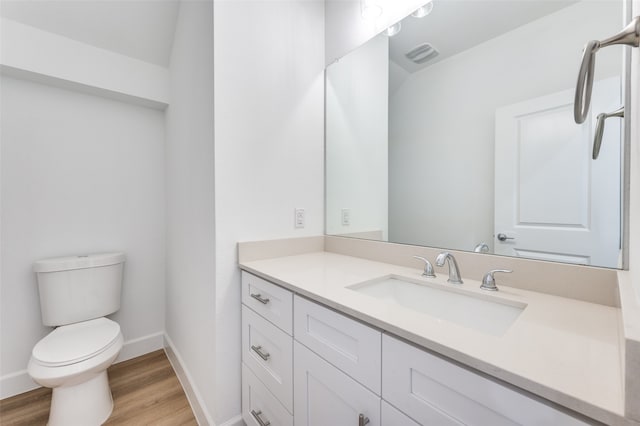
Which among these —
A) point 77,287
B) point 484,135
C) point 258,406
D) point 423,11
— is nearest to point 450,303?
point 484,135

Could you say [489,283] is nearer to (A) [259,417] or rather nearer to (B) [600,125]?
(B) [600,125]

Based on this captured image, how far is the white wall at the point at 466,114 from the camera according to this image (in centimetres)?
82

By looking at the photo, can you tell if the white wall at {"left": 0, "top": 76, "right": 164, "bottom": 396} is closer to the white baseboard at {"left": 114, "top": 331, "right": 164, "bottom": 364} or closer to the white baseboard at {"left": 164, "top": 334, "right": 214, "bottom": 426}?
the white baseboard at {"left": 114, "top": 331, "right": 164, "bottom": 364}

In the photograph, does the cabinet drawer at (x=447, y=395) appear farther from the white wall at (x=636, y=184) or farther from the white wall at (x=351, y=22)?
the white wall at (x=351, y=22)

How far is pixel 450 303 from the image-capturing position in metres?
0.90

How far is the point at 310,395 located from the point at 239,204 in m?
0.83

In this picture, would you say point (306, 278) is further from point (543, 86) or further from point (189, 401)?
point (189, 401)

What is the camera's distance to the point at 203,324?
1.32 meters

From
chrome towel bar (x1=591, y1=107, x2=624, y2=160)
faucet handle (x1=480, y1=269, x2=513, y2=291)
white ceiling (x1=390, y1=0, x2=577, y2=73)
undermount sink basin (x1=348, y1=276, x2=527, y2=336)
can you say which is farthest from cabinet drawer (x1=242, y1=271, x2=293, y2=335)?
white ceiling (x1=390, y1=0, x2=577, y2=73)

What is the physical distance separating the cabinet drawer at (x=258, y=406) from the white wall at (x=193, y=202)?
0.51ft

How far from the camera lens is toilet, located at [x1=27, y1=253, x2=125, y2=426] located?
121 cm

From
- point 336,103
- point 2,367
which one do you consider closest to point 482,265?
point 336,103

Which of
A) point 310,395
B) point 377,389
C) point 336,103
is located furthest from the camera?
point 336,103

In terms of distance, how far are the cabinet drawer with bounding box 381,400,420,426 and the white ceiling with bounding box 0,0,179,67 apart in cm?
232
